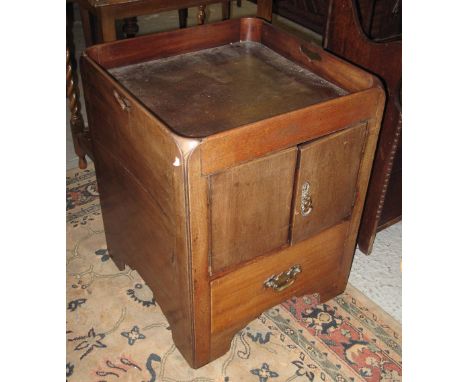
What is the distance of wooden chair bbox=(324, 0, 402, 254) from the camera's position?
144 cm

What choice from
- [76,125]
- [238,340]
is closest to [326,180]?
[238,340]

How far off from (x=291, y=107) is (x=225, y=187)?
29cm

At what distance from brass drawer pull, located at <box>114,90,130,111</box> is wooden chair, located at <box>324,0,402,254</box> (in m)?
0.75

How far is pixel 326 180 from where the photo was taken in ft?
3.94

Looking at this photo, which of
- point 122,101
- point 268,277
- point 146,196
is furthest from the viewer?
point 268,277

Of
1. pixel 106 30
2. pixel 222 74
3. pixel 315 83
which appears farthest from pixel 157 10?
pixel 315 83

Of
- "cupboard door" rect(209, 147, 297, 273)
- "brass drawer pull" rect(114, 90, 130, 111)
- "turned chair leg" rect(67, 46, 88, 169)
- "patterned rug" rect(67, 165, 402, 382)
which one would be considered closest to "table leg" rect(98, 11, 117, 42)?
"turned chair leg" rect(67, 46, 88, 169)

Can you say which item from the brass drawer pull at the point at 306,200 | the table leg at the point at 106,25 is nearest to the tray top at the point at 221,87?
the brass drawer pull at the point at 306,200

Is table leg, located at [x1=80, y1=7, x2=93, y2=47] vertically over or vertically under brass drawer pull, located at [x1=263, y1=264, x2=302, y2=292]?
over

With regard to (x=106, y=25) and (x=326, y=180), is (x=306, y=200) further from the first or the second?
(x=106, y=25)

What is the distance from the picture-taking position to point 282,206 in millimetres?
1170

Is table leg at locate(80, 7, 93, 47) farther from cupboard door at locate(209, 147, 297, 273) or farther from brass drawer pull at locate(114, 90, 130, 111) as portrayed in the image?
cupboard door at locate(209, 147, 297, 273)

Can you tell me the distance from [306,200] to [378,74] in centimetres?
54

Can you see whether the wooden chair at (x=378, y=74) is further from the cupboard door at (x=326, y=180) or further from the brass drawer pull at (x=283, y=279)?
the brass drawer pull at (x=283, y=279)
